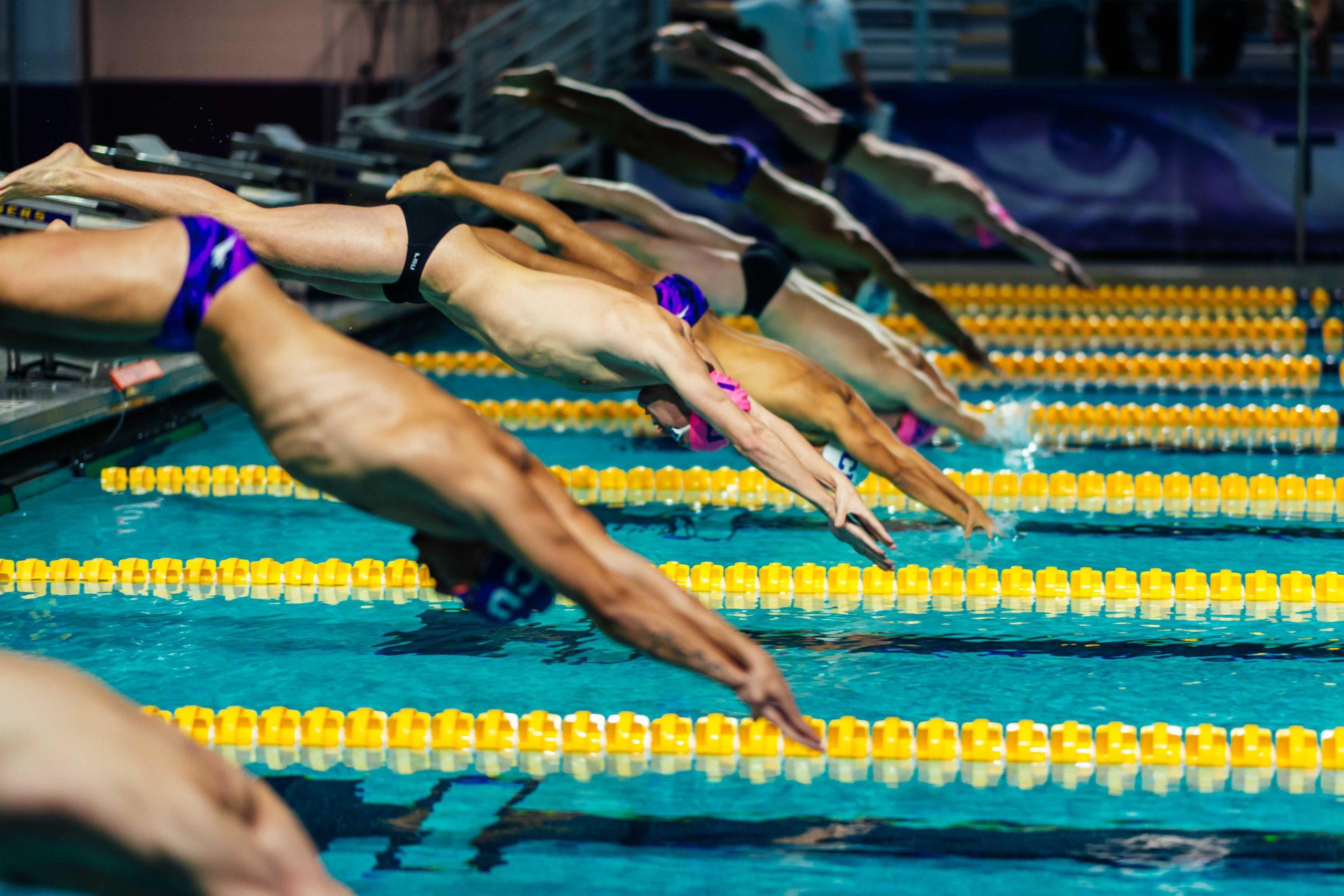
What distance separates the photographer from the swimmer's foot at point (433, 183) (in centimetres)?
416

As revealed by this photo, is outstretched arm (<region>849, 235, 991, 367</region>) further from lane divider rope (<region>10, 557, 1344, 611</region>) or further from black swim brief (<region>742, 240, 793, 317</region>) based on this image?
lane divider rope (<region>10, 557, 1344, 611</region>)

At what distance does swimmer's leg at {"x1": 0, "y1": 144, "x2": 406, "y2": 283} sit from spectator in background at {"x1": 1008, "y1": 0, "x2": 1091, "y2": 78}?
754 cm

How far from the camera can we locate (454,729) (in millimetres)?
3244

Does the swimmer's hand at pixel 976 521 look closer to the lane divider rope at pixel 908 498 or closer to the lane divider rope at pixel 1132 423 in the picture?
the lane divider rope at pixel 908 498

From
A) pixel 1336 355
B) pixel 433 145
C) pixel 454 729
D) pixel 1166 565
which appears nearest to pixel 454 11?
pixel 433 145

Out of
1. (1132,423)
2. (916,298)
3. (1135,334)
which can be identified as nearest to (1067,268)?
(1132,423)

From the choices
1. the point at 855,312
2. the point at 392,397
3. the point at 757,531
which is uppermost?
the point at 392,397

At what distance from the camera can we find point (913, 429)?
17.9ft

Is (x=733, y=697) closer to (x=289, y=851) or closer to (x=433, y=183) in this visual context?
(x=433, y=183)

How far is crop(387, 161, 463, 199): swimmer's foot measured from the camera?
13.6 ft

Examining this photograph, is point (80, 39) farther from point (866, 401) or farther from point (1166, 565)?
point (1166, 565)

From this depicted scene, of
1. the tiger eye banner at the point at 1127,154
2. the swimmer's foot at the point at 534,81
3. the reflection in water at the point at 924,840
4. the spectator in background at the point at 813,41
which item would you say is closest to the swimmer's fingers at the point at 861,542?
the reflection in water at the point at 924,840

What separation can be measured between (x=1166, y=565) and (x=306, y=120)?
24.4ft

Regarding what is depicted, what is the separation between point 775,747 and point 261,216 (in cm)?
170
